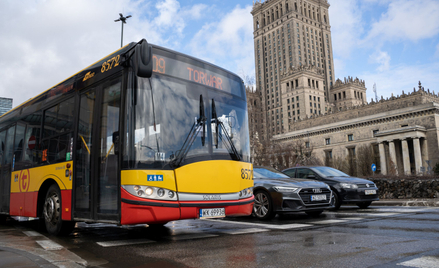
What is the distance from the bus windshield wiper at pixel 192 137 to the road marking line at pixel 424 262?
3.49 metres

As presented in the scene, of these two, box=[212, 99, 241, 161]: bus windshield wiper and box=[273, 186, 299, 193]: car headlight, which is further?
box=[273, 186, 299, 193]: car headlight

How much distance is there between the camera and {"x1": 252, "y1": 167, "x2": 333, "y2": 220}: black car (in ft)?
27.9

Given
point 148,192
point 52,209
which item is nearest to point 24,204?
point 52,209

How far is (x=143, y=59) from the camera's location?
548cm

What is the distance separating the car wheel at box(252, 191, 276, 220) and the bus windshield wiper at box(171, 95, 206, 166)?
351cm

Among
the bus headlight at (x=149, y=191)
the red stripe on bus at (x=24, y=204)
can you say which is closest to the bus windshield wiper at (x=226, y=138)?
the bus headlight at (x=149, y=191)

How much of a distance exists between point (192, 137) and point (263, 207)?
389cm

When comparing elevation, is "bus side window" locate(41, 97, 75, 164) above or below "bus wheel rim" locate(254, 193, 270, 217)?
above

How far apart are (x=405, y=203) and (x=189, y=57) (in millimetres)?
10296

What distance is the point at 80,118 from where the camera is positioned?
680cm

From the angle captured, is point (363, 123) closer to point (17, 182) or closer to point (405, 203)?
point (405, 203)

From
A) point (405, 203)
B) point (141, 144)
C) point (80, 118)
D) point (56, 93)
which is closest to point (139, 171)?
point (141, 144)

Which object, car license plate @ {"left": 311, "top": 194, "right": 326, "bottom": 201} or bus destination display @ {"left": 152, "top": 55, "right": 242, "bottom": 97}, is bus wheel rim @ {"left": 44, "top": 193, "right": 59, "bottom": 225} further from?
car license plate @ {"left": 311, "top": 194, "right": 326, "bottom": 201}

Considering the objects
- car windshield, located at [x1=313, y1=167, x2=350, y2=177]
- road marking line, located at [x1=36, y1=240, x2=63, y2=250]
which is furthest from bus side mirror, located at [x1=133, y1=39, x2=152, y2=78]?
car windshield, located at [x1=313, y1=167, x2=350, y2=177]
